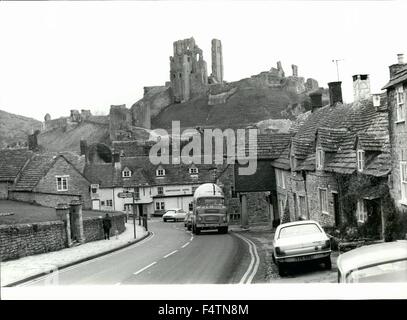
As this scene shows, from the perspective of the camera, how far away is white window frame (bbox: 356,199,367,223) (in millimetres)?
12109

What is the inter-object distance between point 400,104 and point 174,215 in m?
5.43

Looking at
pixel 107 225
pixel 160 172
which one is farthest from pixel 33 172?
pixel 107 225

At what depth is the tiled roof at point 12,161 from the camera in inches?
428

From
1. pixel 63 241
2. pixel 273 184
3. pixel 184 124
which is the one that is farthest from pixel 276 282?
pixel 63 241

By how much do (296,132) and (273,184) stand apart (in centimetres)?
236

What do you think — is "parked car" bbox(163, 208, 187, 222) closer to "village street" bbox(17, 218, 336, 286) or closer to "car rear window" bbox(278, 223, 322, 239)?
"village street" bbox(17, 218, 336, 286)

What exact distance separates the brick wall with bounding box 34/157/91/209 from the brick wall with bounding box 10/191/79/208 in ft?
0.52

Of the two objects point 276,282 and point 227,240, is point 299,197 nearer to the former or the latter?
point 227,240

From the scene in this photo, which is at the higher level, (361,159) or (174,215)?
(361,159)

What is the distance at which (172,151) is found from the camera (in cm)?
970

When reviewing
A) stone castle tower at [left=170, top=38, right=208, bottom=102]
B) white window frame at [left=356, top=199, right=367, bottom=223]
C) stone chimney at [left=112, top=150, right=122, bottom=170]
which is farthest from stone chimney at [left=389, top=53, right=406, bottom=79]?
stone chimney at [left=112, top=150, right=122, bottom=170]

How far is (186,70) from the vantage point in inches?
448

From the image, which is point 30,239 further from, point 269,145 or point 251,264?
point 269,145

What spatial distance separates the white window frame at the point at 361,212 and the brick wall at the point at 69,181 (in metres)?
6.42
